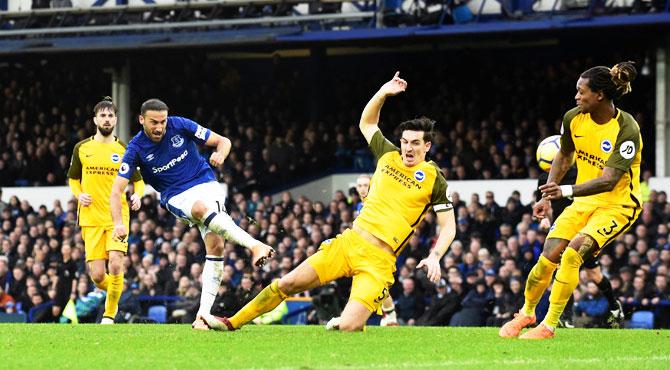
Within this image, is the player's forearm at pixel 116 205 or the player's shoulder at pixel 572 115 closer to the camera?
the player's shoulder at pixel 572 115

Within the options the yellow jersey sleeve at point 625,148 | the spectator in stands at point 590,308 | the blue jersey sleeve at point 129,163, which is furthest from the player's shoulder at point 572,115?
the spectator in stands at point 590,308

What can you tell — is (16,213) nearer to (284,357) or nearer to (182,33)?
(182,33)

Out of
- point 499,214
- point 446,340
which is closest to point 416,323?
point 499,214

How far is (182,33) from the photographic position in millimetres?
28797

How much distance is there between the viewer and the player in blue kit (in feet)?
42.4

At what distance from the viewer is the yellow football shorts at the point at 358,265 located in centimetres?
1198

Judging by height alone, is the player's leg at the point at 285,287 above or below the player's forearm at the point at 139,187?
below

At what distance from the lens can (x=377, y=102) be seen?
39.2 feet

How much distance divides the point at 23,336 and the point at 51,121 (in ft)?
69.1

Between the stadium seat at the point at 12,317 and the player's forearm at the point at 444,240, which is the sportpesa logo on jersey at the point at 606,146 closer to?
the player's forearm at the point at 444,240

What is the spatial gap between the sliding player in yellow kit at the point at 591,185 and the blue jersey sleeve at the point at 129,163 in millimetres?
3735

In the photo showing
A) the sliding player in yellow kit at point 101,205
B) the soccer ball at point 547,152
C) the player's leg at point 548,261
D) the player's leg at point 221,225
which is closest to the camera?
the player's leg at point 548,261

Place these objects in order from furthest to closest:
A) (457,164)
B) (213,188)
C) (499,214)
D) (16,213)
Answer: (16,213)
(457,164)
(499,214)
(213,188)

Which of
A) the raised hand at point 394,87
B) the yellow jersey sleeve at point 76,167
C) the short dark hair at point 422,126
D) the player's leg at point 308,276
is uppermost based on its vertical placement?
the raised hand at point 394,87
